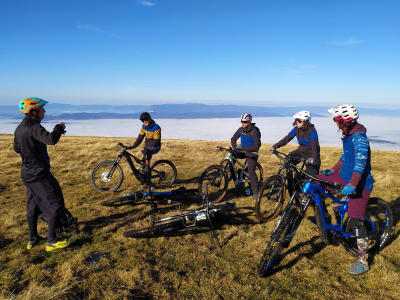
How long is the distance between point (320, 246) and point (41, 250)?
6.33 meters

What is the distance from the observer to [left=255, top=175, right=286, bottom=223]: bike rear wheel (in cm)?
630

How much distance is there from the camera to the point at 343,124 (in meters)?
4.35

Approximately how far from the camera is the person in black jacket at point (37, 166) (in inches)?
182

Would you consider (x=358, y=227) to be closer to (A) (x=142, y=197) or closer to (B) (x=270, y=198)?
(B) (x=270, y=198)

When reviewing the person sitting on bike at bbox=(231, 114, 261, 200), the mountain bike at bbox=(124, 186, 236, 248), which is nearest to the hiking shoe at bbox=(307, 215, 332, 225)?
the mountain bike at bbox=(124, 186, 236, 248)

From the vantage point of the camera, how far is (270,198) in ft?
22.0

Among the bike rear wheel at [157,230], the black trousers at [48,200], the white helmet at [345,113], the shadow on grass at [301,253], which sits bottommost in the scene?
the shadow on grass at [301,253]

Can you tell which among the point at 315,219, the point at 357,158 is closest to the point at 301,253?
the point at 315,219

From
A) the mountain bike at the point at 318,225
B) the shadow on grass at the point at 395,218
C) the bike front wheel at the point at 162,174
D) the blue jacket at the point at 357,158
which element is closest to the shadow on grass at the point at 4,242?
the bike front wheel at the point at 162,174

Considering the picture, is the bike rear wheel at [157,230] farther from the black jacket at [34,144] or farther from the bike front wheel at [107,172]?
the bike front wheel at [107,172]

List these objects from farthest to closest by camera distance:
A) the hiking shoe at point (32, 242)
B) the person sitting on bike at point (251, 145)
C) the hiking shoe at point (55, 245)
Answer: the person sitting on bike at point (251, 145)
the hiking shoe at point (32, 242)
the hiking shoe at point (55, 245)

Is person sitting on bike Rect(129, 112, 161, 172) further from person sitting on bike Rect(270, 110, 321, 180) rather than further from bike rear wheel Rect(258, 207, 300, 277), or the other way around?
bike rear wheel Rect(258, 207, 300, 277)

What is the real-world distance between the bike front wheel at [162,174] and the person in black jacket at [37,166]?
476 centimetres

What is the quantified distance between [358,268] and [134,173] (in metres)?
7.50
